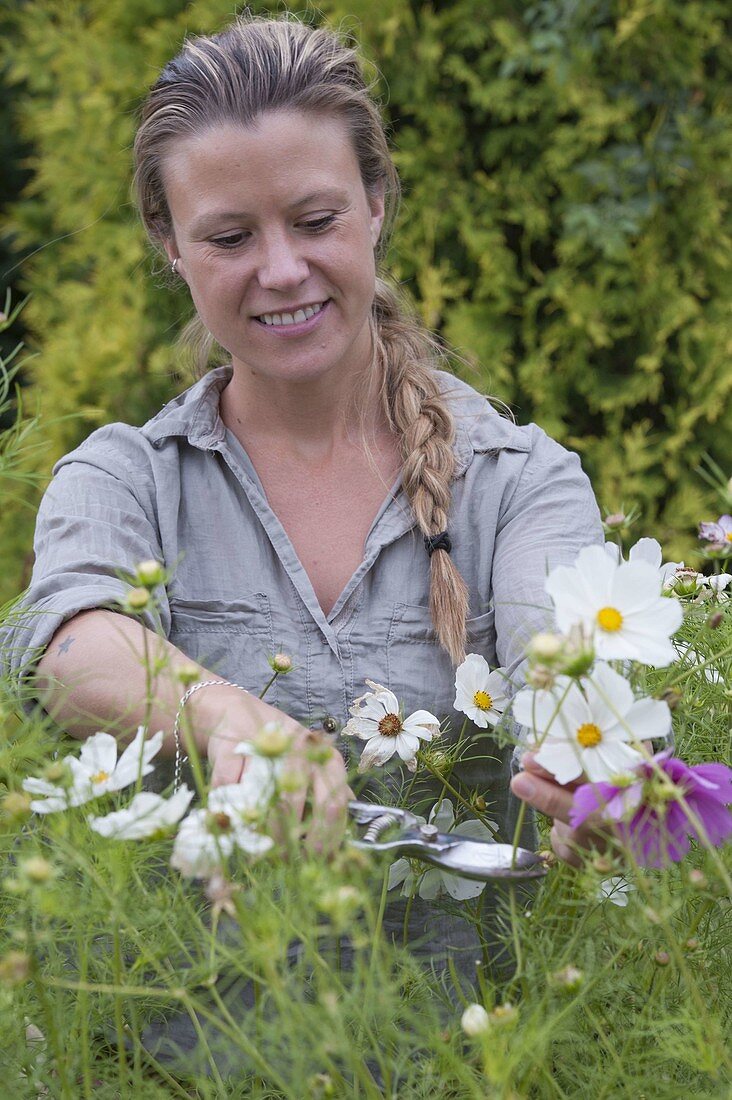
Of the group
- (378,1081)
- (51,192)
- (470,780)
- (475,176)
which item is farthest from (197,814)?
(51,192)

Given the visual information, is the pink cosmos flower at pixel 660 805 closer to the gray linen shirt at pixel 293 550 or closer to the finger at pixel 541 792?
the finger at pixel 541 792

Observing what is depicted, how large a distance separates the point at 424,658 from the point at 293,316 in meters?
0.41

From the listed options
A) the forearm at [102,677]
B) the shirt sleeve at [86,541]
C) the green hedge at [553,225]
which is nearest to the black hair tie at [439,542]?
the shirt sleeve at [86,541]

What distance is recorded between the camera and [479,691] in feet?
3.31

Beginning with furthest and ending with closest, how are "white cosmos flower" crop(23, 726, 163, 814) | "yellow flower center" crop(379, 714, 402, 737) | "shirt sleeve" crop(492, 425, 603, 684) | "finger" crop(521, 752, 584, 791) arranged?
"shirt sleeve" crop(492, 425, 603, 684) < "yellow flower center" crop(379, 714, 402, 737) < "finger" crop(521, 752, 584, 791) < "white cosmos flower" crop(23, 726, 163, 814)

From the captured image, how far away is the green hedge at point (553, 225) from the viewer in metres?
2.62

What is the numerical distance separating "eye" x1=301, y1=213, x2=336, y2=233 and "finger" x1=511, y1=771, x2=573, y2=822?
726 mm

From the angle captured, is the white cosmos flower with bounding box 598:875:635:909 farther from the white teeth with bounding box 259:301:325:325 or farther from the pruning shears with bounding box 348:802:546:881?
the white teeth with bounding box 259:301:325:325

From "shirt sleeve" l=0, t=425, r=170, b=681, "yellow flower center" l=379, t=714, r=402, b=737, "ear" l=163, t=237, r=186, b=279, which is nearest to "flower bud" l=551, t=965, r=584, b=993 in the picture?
"yellow flower center" l=379, t=714, r=402, b=737

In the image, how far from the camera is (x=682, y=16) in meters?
2.58

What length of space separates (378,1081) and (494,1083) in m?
0.37

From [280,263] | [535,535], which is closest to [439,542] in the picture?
[535,535]

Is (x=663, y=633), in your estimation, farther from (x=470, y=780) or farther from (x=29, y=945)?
(x=470, y=780)

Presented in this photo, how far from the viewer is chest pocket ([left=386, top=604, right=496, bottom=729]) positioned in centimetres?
136
